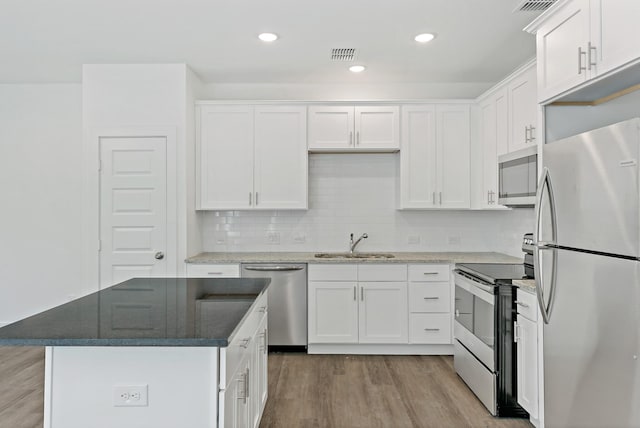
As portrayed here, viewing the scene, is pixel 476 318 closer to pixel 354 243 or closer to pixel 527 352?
pixel 527 352

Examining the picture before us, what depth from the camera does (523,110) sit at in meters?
3.32

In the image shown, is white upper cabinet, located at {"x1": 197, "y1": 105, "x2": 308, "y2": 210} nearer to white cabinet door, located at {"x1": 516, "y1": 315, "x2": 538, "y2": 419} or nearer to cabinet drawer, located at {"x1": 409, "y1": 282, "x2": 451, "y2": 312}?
cabinet drawer, located at {"x1": 409, "y1": 282, "x2": 451, "y2": 312}

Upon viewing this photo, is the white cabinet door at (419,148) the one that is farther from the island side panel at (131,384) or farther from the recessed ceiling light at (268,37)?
the island side panel at (131,384)

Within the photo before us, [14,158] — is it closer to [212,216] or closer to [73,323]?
[212,216]

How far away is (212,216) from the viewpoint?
15.2 feet

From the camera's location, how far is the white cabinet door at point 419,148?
4.32 meters

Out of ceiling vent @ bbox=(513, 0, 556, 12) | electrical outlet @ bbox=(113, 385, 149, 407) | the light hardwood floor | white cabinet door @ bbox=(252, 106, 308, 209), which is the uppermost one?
ceiling vent @ bbox=(513, 0, 556, 12)

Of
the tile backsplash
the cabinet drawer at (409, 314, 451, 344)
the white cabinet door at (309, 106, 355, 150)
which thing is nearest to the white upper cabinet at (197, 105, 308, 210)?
the white cabinet door at (309, 106, 355, 150)

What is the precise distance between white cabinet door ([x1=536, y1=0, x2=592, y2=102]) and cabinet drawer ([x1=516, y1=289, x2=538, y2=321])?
1178mm

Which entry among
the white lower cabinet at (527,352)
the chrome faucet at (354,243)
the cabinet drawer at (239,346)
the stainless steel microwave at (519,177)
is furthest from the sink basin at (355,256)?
the cabinet drawer at (239,346)

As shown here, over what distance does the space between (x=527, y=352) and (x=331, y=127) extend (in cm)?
269

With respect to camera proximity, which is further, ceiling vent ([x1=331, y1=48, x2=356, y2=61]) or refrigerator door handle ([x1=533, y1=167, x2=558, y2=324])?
ceiling vent ([x1=331, y1=48, x2=356, y2=61])

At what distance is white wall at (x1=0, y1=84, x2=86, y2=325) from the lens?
4.71m

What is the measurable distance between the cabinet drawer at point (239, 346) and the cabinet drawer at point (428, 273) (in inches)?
74.9
